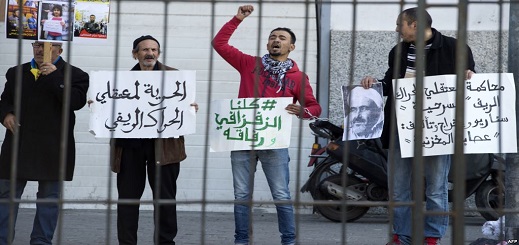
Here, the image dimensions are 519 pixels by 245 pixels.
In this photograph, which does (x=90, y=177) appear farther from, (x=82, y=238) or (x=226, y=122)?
(x=226, y=122)

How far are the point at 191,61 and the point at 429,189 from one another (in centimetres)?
421

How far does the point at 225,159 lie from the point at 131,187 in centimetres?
352

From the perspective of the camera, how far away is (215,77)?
1031cm

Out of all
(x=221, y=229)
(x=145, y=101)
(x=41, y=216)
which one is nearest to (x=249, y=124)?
(x=145, y=101)

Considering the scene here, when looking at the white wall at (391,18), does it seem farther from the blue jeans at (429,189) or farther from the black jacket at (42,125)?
the black jacket at (42,125)

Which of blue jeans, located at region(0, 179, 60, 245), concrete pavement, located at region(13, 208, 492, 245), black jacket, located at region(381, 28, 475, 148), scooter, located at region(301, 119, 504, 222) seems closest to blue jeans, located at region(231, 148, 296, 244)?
concrete pavement, located at region(13, 208, 492, 245)

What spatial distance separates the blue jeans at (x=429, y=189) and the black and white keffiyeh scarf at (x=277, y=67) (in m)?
0.96

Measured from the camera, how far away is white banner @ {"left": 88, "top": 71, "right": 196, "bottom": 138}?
16.2 ft

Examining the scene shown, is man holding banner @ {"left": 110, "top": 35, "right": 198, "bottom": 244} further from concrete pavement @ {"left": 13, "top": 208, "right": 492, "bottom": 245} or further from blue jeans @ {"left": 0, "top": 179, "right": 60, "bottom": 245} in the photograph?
concrete pavement @ {"left": 13, "top": 208, "right": 492, "bottom": 245}

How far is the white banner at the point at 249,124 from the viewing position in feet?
19.0

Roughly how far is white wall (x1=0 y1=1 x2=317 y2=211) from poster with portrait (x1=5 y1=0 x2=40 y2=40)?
16.1ft

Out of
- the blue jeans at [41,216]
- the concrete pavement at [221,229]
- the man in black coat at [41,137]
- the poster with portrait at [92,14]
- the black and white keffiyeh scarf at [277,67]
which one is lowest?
the concrete pavement at [221,229]

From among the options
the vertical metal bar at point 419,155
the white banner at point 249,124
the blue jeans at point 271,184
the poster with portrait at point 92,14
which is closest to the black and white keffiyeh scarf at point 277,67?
the blue jeans at point 271,184

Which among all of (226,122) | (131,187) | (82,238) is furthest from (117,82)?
(82,238)
